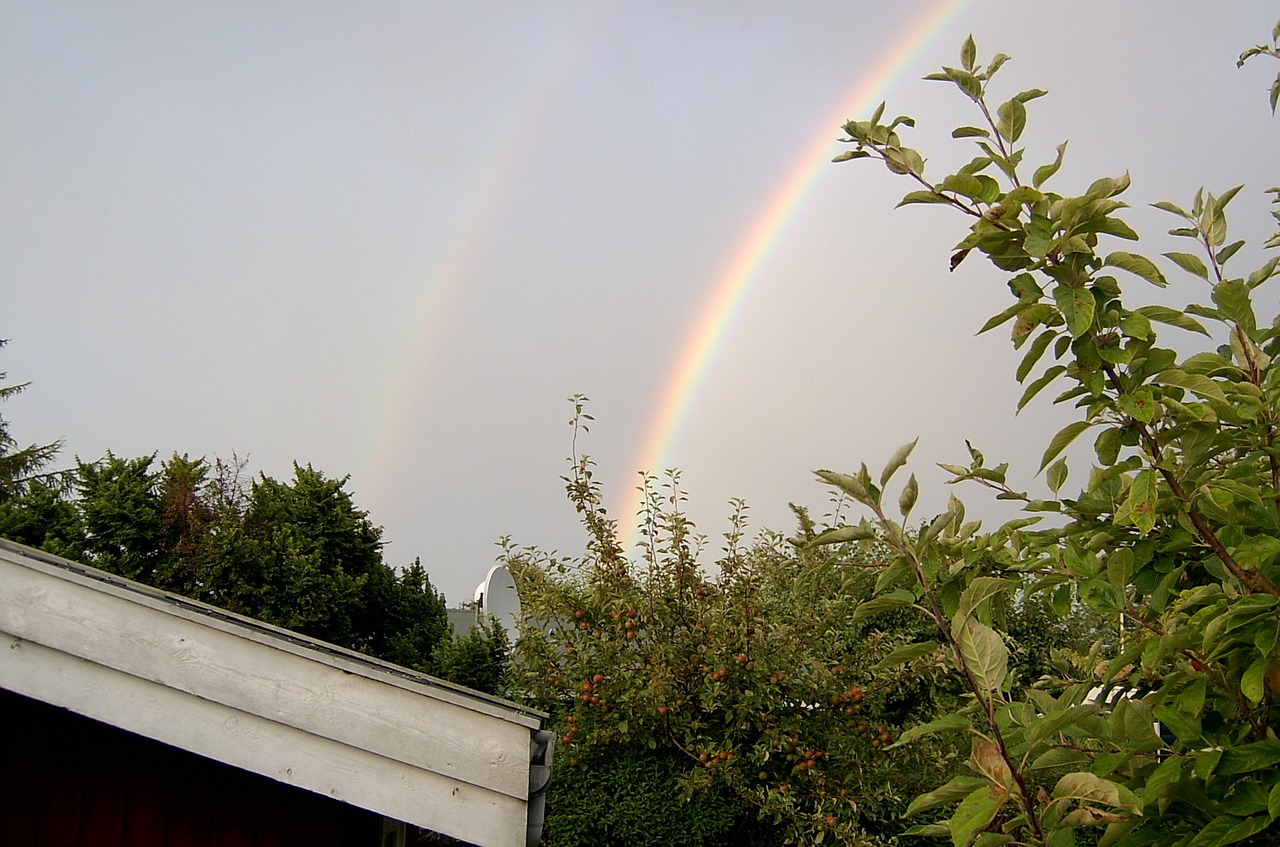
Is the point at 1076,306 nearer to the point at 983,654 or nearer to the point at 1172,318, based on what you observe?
the point at 1172,318

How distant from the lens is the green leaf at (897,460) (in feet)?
5.04

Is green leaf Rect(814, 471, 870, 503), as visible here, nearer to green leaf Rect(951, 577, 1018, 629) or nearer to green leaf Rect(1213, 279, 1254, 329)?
green leaf Rect(951, 577, 1018, 629)

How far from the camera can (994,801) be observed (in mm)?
1351

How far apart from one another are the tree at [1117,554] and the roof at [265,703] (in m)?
1.63

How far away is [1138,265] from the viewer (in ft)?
5.82

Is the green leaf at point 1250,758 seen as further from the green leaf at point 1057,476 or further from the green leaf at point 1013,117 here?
the green leaf at point 1013,117

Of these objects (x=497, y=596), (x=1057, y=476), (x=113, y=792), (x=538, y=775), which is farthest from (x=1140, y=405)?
(x=497, y=596)

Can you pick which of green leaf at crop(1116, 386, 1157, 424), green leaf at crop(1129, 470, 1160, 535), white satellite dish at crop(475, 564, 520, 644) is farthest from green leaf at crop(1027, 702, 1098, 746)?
white satellite dish at crop(475, 564, 520, 644)

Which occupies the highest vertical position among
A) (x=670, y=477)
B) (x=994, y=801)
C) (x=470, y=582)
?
(x=470, y=582)

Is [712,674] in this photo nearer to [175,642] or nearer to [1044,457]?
[175,642]

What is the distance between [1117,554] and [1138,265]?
55 centimetres

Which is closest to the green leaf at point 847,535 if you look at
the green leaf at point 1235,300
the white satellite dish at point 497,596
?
the green leaf at point 1235,300

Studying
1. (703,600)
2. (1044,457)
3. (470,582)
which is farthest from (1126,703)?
(470,582)

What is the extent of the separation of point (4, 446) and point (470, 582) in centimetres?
1710
